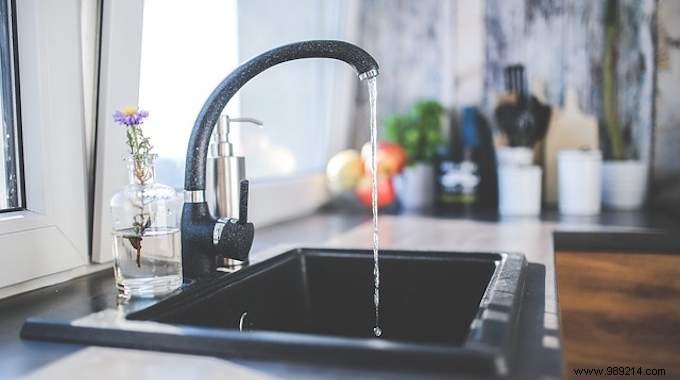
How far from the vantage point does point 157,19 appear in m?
1.31

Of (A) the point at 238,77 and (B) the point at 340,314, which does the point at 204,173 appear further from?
(B) the point at 340,314

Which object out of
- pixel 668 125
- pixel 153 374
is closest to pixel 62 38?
pixel 153 374

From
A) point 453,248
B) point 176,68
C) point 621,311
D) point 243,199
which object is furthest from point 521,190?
point 243,199

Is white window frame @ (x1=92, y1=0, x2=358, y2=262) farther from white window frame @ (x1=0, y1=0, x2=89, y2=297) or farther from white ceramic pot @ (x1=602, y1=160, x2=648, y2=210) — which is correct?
white ceramic pot @ (x1=602, y1=160, x2=648, y2=210)

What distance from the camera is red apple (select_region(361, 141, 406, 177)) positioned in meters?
2.14

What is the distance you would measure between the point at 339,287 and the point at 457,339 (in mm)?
229

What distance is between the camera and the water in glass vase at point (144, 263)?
88 centimetres

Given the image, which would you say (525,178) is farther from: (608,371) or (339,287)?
(339,287)

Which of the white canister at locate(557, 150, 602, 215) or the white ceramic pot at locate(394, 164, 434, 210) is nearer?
the white canister at locate(557, 150, 602, 215)

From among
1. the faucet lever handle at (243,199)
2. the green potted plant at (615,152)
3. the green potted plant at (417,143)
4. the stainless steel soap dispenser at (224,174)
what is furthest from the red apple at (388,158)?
the faucet lever handle at (243,199)

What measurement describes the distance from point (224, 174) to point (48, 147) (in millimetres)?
265

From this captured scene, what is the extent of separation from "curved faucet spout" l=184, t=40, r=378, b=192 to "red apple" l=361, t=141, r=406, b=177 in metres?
1.11

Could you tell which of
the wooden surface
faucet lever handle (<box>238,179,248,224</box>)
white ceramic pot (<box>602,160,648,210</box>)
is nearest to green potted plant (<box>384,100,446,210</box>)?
white ceramic pot (<box>602,160,648,210</box>)

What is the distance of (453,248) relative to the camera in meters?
1.34
